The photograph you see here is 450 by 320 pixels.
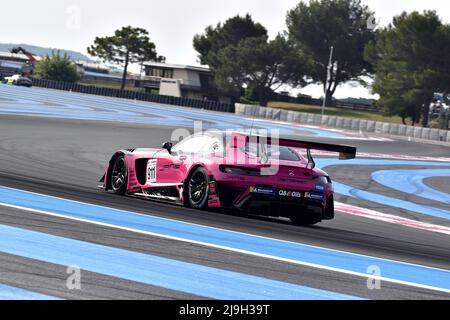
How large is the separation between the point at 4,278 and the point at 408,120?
91.8 metres

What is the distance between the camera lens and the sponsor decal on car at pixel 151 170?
12.5 metres

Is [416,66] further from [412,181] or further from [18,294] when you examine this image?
[18,294]

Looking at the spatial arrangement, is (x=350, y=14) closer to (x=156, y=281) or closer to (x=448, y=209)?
(x=448, y=209)

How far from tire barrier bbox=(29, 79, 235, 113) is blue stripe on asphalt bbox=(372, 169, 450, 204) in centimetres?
4960

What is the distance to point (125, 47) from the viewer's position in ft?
427

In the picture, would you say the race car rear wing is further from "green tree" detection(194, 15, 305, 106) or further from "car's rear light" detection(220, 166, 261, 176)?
"green tree" detection(194, 15, 305, 106)

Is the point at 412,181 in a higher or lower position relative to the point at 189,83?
lower

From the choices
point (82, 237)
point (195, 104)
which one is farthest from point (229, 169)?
point (195, 104)

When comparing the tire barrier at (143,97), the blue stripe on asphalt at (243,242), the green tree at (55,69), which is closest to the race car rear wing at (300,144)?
the blue stripe on asphalt at (243,242)

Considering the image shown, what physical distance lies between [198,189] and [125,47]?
12043cm

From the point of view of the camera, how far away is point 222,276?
6.93 metres

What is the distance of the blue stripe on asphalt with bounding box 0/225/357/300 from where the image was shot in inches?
252

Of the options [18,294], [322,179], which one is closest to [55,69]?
[322,179]

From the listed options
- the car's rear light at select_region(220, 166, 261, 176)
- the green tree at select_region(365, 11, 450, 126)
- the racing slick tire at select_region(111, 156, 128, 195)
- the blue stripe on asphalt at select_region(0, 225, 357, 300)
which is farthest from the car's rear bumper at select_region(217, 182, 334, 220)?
the green tree at select_region(365, 11, 450, 126)
